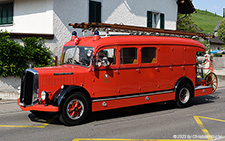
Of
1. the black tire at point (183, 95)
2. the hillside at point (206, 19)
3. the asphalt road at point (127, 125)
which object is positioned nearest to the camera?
the asphalt road at point (127, 125)

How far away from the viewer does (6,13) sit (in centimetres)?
1861

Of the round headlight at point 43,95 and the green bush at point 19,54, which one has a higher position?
the green bush at point 19,54

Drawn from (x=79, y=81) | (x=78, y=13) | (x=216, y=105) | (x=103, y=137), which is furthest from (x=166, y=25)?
(x=103, y=137)

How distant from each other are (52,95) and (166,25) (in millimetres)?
16326

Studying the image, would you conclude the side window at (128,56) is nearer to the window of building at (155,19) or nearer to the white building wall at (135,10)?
the white building wall at (135,10)

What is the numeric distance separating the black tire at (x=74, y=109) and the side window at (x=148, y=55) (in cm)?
269

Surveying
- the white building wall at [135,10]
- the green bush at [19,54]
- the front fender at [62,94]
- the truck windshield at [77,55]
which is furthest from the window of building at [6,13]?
the front fender at [62,94]

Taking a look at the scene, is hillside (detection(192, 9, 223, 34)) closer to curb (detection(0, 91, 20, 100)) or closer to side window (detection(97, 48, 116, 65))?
curb (detection(0, 91, 20, 100))

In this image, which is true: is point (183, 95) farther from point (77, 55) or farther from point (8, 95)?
point (8, 95)

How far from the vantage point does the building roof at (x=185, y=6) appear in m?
23.8

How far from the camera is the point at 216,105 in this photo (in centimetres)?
1173

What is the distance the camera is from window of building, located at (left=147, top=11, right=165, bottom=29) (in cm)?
2156

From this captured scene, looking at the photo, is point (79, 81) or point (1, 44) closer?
point (79, 81)

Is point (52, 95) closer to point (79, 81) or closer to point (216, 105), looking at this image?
point (79, 81)
